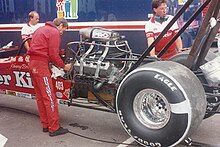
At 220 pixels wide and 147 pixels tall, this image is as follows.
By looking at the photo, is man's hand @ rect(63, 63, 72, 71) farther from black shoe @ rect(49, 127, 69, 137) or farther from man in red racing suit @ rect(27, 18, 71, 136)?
black shoe @ rect(49, 127, 69, 137)

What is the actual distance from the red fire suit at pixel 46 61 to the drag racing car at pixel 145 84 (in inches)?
8.2

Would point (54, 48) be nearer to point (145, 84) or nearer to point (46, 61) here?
point (46, 61)

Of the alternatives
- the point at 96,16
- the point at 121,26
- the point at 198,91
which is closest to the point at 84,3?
the point at 96,16

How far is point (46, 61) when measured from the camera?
502cm

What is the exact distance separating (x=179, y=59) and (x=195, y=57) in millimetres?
663

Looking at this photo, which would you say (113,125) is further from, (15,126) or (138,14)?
(138,14)

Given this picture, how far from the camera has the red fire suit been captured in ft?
16.1

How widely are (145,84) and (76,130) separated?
179cm

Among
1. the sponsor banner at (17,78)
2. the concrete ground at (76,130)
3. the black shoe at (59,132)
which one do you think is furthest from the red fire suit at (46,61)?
the concrete ground at (76,130)

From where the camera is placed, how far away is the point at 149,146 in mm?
4082

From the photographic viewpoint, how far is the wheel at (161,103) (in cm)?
376

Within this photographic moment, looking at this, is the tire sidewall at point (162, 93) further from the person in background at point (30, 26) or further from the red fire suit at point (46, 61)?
the person in background at point (30, 26)

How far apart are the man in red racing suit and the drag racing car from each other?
0.68ft

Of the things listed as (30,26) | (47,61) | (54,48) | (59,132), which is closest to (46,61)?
(47,61)
